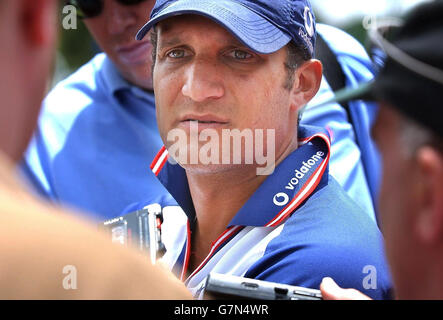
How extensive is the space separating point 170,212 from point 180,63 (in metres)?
0.48

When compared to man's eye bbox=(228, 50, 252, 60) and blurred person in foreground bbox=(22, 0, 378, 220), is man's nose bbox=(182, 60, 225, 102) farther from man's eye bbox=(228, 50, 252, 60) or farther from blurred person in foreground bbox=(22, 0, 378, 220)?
blurred person in foreground bbox=(22, 0, 378, 220)

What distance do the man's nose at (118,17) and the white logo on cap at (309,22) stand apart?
110cm

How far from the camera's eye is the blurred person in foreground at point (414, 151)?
1055 mm

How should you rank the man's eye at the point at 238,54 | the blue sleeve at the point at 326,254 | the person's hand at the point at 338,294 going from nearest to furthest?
1. the person's hand at the point at 338,294
2. the blue sleeve at the point at 326,254
3. the man's eye at the point at 238,54

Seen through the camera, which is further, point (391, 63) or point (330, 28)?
point (330, 28)

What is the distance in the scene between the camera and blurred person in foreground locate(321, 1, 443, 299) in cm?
105

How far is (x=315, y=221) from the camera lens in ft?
6.33

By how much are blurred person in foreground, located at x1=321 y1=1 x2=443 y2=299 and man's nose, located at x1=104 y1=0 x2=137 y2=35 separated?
2.00m

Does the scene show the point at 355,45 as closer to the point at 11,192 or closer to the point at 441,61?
the point at 441,61

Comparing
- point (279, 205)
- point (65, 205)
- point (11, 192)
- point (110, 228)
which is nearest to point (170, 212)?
point (110, 228)

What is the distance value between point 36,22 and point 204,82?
3.58 ft

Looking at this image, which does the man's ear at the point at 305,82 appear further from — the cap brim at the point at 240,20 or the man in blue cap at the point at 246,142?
the cap brim at the point at 240,20

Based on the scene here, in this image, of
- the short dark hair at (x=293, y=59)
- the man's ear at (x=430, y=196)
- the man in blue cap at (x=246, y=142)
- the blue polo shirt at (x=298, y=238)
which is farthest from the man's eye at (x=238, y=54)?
the man's ear at (x=430, y=196)
